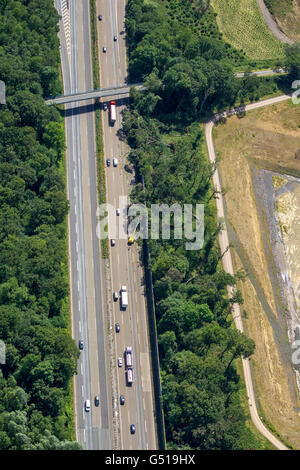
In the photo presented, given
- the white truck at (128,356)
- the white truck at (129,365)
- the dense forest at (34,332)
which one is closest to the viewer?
the dense forest at (34,332)

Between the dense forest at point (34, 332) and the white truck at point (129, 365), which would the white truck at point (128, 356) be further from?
the dense forest at point (34, 332)

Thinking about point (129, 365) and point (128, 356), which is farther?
point (128, 356)

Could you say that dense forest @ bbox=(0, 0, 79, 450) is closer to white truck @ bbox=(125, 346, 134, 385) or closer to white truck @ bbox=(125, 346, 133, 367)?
white truck @ bbox=(125, 346, 133, 367)

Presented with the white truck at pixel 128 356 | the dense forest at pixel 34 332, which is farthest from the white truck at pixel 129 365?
the dense forest at pixel 34 332

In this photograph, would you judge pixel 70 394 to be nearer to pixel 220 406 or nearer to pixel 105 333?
pixel 105 333

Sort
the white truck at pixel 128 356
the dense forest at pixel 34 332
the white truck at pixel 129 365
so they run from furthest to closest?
the white truck at pixel 128 356 < the white truck at pixel 129 365 < the dense forest at pixel 34 332

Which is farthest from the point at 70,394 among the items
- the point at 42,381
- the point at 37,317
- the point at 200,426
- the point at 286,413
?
the point at 286,413

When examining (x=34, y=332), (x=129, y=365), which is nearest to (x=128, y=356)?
(x=129, y=365)

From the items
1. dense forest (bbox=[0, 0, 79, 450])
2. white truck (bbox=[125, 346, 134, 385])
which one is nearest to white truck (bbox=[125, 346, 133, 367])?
white truck (bbox=[125, 346, 134, 385])

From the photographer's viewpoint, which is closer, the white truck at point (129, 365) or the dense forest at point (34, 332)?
the dense forest at point (34, 332)

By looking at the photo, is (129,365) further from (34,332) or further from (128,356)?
(34,332)
